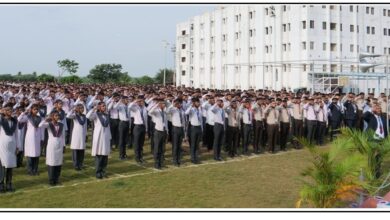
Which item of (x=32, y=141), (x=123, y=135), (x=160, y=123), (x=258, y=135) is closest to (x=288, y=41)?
(x=258, y=135)

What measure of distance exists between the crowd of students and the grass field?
0.40 m

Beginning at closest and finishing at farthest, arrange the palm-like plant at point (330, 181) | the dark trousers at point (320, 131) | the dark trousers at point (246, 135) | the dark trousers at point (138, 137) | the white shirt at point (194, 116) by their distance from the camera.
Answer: the palm-like plant at point (330, 181)
the dark trousers at point (138, 137)
the white shirt at point (194, 116)
the dark trousers at point (246, 135)
the dark trousers at point (320, 131)

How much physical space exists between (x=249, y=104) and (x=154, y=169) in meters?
3.55

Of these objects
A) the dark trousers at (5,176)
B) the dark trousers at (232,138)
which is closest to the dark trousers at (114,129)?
the dark trousers at (232,138)

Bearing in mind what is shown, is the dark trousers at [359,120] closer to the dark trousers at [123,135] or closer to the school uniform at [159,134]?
the school uniform at [159,134]

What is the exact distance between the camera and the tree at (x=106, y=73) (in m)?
50.8

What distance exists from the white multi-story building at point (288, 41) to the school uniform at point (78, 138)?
24963mm

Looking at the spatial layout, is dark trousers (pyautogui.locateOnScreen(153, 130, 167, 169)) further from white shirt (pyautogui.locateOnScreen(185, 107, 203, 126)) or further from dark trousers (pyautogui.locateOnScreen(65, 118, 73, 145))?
dark trousers (pyautogui.locateOnScreen(65, 118, 73, 145))

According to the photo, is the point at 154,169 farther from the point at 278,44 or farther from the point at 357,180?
the point at 278,44

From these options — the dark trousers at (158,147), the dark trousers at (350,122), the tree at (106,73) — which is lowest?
the dark trousers at (158,147)

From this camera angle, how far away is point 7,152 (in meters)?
8.84

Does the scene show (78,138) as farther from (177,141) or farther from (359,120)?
(359,120)

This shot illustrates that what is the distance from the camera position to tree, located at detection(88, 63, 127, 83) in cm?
5076

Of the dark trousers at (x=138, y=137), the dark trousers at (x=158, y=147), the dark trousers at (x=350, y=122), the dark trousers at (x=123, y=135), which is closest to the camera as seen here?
the dark trousers at (x=158, y=147)
